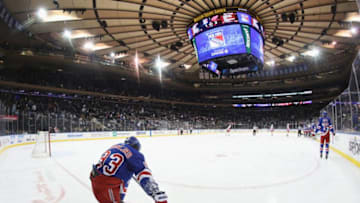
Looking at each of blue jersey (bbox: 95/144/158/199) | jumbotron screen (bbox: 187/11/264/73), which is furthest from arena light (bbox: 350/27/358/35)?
blue jersey (bbox: 95/144/158/199)

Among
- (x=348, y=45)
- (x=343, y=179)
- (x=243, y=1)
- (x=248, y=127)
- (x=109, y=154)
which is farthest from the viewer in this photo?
(x=248, y=127)

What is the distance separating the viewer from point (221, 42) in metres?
13.6

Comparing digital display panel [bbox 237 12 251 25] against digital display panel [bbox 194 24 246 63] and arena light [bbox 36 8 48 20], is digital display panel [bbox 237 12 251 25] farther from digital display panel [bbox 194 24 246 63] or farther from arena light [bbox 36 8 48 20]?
arena light [bbox 36 8 48 20]

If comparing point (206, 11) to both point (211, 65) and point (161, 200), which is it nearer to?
point (211, 65)

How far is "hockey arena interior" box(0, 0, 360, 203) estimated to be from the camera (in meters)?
4.63

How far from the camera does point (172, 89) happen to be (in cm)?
4228

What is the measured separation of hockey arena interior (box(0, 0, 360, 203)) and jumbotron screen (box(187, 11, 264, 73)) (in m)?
0.07

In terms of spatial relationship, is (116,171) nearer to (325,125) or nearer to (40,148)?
(325,125)

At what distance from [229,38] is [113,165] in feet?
40.9

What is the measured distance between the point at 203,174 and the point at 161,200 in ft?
14.2

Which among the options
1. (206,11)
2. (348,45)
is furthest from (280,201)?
(348,45)

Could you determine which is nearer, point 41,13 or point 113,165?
point 113,165

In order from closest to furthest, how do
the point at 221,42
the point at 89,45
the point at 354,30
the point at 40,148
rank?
1. the point at 40,148
2. the point at 221,42
3. the point at 354,30
4. the point at 89,45

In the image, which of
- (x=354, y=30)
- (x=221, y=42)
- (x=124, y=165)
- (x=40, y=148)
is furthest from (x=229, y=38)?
(x=124, y=165)
